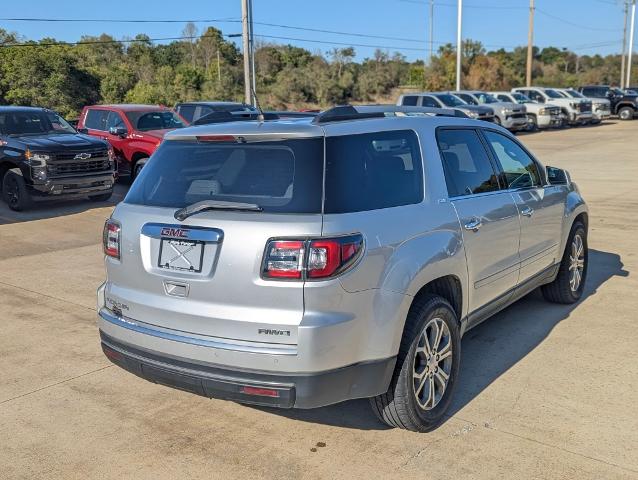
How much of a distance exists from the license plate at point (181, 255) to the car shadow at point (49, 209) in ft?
28.4

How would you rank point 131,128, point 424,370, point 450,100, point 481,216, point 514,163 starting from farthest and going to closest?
point 450,100 < point 131,128 < point 514,163 < point 481,216 < point 424,370

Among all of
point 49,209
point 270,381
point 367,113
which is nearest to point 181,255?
point 270,381

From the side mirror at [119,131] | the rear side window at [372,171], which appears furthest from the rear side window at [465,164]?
the side mirror at [119,131]

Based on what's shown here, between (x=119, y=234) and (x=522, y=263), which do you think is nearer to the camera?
(x=119, y=234)

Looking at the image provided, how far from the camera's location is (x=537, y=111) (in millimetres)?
31891

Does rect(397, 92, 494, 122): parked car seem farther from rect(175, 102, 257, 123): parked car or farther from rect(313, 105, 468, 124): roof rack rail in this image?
rect(313, 105, 468, 124): roof rack rail

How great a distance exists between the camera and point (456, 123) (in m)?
4.48

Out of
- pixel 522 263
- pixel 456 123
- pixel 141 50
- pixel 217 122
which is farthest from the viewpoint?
pixel 141 50

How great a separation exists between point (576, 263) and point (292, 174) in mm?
3772

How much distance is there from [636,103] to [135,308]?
43214 millimetres

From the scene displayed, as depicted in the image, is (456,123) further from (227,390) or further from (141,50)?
(141,50)

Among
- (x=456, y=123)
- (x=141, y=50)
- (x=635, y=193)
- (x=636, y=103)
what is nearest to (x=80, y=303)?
(x=456, y=123)

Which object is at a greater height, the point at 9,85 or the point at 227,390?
the point at 9,85

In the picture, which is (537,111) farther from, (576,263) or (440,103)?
(576,263)
